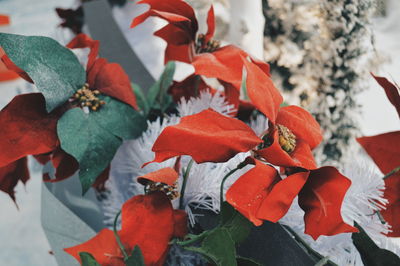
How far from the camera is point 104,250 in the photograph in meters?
0.21

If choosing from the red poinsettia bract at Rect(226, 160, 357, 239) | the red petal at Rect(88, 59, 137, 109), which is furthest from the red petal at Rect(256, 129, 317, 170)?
the red petal at Rect(88, 59, 137, 109)

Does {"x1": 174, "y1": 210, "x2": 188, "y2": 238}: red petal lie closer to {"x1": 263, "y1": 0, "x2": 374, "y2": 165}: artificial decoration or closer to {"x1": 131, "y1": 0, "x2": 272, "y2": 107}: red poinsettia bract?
{"x1": 131, "y1": 0, "x2": 272, "y2": 107}: red poinsettia bract

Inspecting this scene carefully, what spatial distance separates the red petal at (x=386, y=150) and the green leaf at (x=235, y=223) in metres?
0.09

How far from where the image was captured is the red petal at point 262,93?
0.17 m

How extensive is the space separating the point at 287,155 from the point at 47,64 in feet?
0.46

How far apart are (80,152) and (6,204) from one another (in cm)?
32

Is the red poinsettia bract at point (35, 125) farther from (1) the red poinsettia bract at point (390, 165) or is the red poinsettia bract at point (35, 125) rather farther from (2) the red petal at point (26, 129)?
(1) the red poinsettia bract at point (390, 165)

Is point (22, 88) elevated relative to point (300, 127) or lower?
lower

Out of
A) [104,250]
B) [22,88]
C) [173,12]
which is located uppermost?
[173,12]

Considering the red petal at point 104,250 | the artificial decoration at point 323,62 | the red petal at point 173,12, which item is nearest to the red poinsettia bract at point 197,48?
the red petal at point 173,12

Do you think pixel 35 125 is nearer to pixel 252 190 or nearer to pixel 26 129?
pixel 26 129

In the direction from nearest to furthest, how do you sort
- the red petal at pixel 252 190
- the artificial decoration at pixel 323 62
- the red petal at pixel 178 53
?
the red petal at pixel 252 190
the red petal at pixel 178 53
the artificial decoration at pixel 323 62

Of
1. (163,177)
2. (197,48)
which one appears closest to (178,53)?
(197,48)

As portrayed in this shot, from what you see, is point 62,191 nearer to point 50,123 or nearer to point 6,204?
point 50,123
